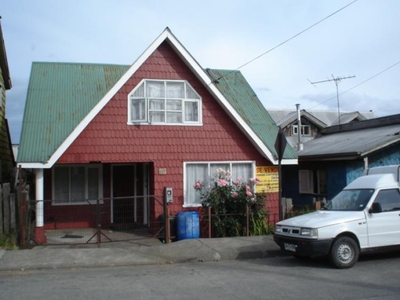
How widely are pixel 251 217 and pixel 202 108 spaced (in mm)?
3852

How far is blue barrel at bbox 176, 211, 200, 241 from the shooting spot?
519 inches

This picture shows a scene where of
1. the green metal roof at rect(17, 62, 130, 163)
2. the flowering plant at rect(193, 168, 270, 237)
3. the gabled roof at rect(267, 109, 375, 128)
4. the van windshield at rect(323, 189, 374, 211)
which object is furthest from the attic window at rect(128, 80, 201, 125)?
the gabled roof at rect(267, 109, 375, 128)

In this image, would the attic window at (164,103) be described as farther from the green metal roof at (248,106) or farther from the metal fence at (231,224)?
the metal fence at (231,224)

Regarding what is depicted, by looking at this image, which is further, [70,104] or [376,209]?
[70,104]

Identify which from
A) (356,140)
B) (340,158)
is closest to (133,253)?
(340,158)

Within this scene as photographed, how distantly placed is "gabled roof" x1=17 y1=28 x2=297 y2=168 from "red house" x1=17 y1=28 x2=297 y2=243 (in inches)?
1.2

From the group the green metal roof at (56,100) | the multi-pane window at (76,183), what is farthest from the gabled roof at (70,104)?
the multi-pane window at (76,183)

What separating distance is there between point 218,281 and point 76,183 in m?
8.85

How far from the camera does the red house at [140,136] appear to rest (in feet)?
44.6

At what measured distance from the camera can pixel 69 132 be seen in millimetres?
13680

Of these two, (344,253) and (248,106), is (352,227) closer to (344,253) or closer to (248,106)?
(344,253)

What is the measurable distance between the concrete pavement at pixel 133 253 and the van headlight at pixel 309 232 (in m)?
1.91

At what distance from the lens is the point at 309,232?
952 cm

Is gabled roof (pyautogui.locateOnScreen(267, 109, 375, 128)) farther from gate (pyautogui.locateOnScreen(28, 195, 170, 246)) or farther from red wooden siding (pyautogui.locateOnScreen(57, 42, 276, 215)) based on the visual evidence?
gate (pyautogui.locateOnScreen(28, 195, 170, 246))
